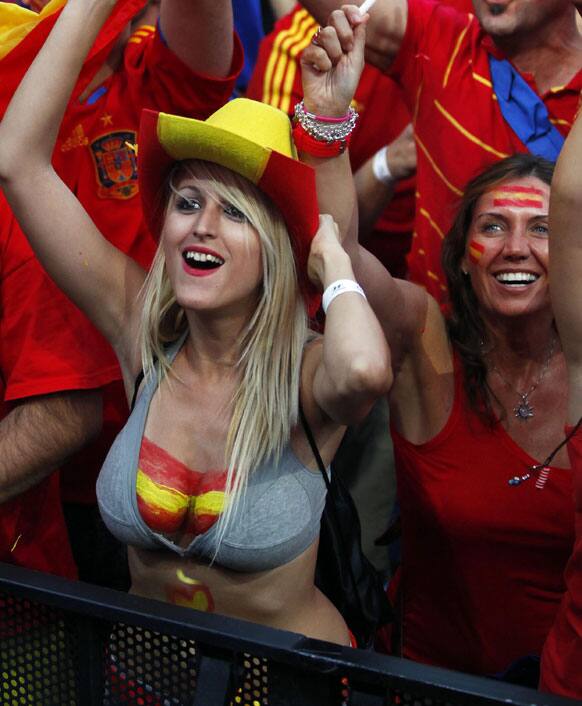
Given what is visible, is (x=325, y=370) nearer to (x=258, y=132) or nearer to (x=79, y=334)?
(x=258, y=132)

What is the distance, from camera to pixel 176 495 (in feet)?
6.44

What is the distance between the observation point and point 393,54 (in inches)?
109

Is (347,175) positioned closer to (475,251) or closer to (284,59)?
(475,251)

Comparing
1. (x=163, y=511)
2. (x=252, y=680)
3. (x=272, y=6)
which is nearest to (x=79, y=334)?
(x=163, y=511)

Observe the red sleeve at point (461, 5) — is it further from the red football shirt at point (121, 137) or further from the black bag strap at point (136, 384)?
the black bag strap at point (136, 384)

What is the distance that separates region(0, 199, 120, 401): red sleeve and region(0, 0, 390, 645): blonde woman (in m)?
0.18

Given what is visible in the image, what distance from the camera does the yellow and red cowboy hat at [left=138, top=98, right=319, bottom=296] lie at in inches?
76.0

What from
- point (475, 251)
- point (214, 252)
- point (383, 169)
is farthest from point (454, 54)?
point (214, 252)

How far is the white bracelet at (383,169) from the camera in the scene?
3055 mm

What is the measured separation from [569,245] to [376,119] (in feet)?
5.62

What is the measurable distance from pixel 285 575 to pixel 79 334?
26.2 inches

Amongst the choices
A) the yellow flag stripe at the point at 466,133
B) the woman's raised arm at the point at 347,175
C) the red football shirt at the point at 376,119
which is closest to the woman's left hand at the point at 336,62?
Answer: the woman's raised arm at the point at 347,175

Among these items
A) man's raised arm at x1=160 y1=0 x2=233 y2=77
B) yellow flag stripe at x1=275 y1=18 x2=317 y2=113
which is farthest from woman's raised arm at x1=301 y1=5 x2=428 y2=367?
yellow flag stripe at x1=275 y1=18 x2=317 y2=113

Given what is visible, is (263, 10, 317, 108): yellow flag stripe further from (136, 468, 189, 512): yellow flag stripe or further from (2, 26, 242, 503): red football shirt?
(136, 468, 189, 512): yellow flag stripe
